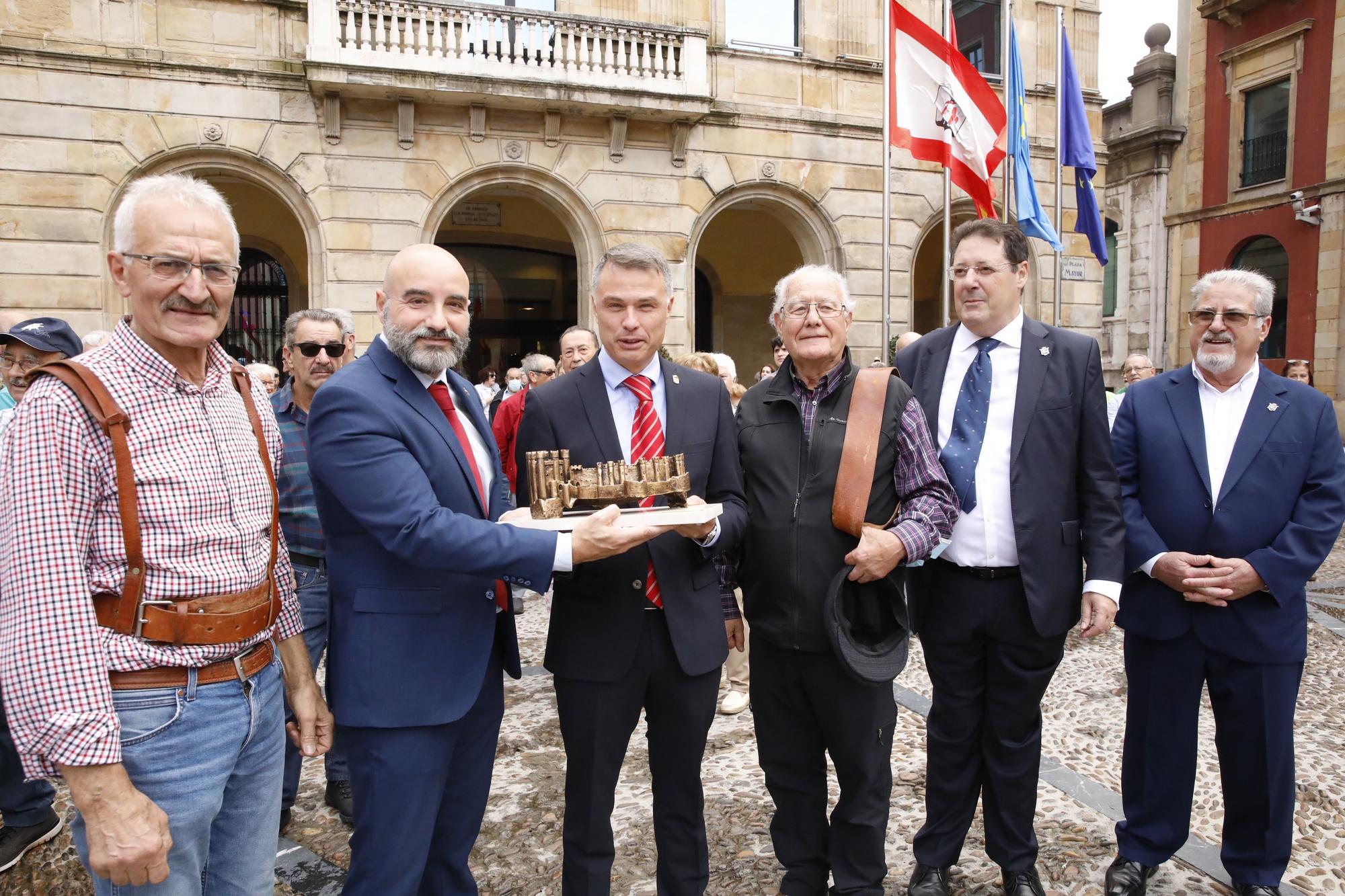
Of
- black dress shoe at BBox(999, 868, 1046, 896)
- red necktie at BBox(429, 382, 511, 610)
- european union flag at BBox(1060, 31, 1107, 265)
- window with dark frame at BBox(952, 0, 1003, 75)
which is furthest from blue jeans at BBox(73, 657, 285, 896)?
window with dark frame at BBox(952, 0, 1003, 75)

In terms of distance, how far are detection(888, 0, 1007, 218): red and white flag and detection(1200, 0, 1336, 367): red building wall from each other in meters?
12.6

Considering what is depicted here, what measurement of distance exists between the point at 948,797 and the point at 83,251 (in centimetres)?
1191

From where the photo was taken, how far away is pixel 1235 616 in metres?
3.00

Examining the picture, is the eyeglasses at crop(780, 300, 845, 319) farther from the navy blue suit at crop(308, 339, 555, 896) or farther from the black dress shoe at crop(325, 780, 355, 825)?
the black dress shoe at crop(325, 780, 355, 825)

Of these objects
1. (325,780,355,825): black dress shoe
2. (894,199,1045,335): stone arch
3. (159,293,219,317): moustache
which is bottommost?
(325,780,355,825): black dress shoe

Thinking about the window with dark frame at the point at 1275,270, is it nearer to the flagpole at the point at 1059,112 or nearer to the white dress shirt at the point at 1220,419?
the flagpole at the point at 1059,112

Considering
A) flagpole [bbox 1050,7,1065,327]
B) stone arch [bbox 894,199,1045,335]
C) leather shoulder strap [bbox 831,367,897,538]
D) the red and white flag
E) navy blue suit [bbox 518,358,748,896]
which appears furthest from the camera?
stone arch [bbox 894,199,1045,335]

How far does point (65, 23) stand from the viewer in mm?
10242

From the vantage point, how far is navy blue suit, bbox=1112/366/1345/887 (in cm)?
299

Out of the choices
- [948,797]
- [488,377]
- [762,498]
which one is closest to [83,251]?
[488,377]

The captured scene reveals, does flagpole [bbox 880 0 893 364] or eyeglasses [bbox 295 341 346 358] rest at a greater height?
flagpole [bbox 880 0 893 364]

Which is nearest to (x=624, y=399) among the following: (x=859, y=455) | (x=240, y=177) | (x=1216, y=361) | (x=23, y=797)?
(x=859, y=455)

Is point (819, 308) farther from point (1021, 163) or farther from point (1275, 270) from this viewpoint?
point (1275, 270)

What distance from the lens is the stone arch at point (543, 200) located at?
1190cm
